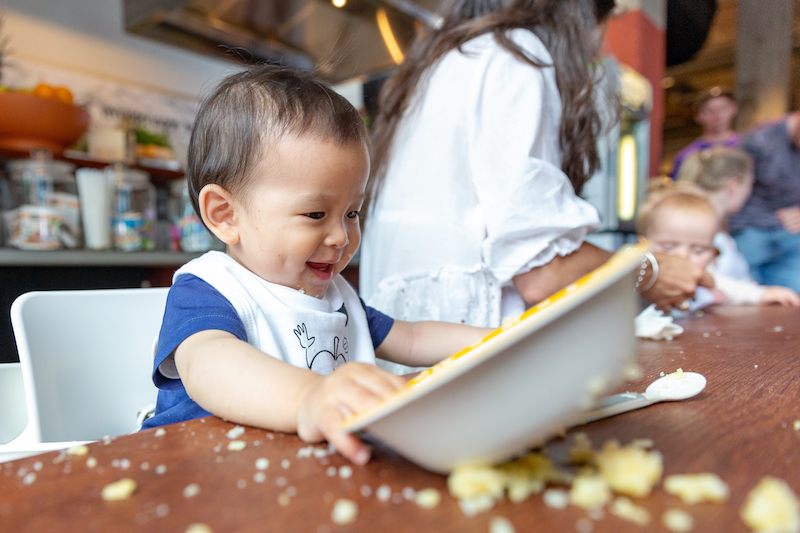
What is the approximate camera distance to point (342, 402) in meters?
0.37

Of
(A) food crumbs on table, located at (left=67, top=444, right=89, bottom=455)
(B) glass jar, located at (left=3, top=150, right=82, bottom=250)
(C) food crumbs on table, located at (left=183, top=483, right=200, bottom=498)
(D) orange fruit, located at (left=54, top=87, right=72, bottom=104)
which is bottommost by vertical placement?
(B) glass jar, located at (left=3, top=150, right=82, bottom=250)

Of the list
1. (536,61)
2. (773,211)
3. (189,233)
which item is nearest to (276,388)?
(536,61)

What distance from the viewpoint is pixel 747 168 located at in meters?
3.13

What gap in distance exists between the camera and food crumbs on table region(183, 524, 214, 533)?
0.90ft

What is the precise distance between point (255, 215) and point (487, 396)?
1.51 feet

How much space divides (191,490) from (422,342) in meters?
0.55

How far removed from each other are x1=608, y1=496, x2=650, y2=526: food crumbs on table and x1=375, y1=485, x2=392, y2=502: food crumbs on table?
0.40 ft

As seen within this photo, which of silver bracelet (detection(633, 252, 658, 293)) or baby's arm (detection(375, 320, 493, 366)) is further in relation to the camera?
silver bracelet (detection(633, 252, 658, 293))

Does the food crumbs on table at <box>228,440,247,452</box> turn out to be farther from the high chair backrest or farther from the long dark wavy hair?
the long dark wavy hair

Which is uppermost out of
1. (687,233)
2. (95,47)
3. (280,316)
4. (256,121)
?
(95,47)

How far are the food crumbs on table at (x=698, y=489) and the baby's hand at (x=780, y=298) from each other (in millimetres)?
1972

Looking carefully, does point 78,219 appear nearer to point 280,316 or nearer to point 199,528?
point 280,316

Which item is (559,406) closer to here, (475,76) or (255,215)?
(255,215)

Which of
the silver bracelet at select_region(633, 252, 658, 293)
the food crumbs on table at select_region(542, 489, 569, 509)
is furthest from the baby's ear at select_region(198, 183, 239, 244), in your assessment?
the silver bracelet at select_region(633, 252, 658, 293)
